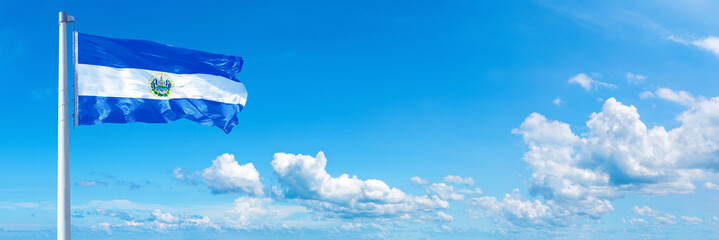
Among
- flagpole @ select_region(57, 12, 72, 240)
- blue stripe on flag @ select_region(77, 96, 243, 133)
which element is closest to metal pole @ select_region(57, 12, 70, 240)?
flagpole @ select_region(57, 12, 72, 240)

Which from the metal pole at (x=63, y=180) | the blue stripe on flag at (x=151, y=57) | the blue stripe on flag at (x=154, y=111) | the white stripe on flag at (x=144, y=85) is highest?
the blue stripe on flag at (x=151, y=57)

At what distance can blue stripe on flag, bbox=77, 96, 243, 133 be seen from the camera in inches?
1072

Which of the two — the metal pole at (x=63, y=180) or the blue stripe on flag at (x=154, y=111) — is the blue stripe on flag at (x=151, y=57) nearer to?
the blue stripe on flag at (x=154, y=111)

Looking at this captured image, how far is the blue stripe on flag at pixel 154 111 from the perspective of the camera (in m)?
27.2

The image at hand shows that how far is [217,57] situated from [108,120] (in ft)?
21.1

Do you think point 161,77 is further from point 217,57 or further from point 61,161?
point 61,161

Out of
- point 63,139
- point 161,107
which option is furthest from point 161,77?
point 63,139

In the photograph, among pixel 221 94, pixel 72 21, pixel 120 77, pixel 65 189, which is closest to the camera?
pixel 65 189

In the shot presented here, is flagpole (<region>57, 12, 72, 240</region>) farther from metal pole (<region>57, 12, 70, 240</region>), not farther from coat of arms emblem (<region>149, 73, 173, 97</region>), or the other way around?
coat of arms emblem (<region>149, 73, 173, 97</region>)

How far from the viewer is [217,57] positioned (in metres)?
32.0

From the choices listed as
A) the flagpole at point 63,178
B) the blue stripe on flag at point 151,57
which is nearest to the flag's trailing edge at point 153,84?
the blue stripe on flag at point 151,57

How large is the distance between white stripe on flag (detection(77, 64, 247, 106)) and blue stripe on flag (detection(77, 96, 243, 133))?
0.24 meters

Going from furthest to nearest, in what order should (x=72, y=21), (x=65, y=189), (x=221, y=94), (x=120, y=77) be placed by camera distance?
(x=221, y=94) → (x=120, y=77) → (x=72, y=21) → (x=65, y=189)

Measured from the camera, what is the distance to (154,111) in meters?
29.4
